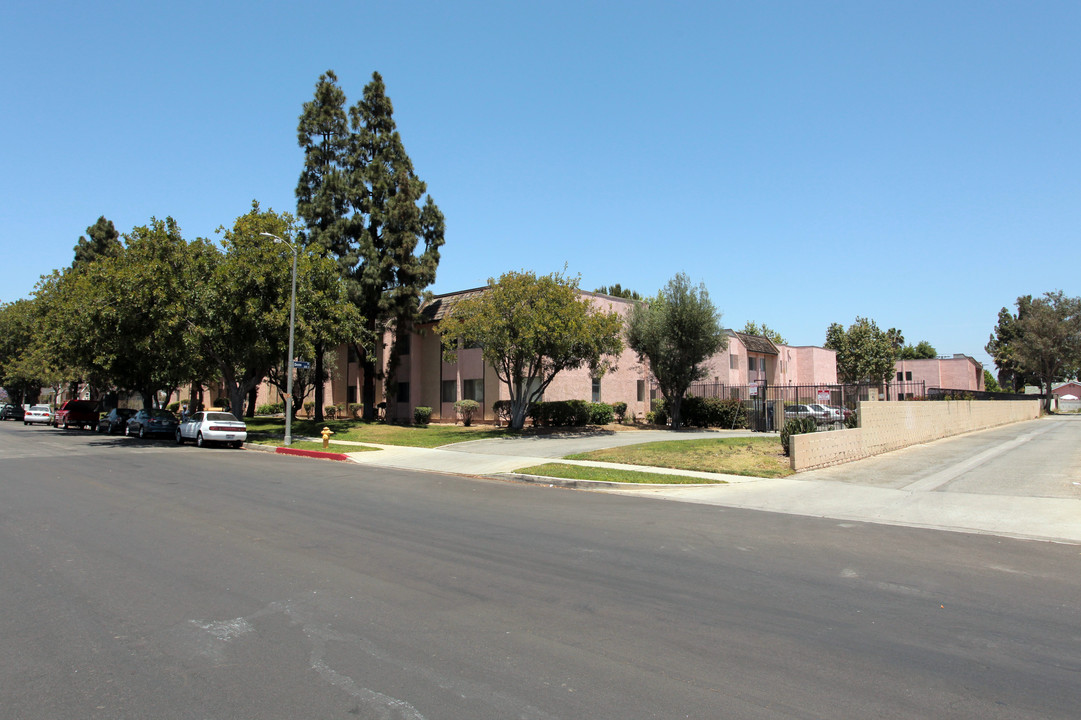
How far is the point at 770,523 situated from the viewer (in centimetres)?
1095

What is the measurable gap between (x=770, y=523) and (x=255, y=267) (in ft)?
81.4

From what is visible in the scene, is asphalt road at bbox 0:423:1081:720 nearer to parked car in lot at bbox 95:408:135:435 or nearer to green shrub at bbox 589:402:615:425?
green shrub at bbox 589:402:615:425

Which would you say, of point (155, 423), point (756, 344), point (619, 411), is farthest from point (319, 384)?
point (756, 344)

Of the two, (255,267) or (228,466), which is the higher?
(255,267)

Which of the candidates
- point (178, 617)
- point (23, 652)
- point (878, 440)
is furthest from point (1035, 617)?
point (878, 440)

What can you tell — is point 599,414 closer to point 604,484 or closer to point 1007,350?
point 604,484

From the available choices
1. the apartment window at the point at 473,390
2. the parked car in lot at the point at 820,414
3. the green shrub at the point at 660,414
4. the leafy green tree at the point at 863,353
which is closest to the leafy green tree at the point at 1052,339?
the leafy green tree at the point at 863,353

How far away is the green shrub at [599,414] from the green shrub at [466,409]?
6256mm

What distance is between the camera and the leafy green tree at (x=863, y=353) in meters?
72.7

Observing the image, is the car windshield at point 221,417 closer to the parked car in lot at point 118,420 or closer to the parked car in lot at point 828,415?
the parked car in lot at point 118,420

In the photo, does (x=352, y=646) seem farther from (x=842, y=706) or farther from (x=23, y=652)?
(x=842, y=706)

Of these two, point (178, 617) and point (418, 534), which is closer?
point (178, 617)

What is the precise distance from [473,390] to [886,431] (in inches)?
813

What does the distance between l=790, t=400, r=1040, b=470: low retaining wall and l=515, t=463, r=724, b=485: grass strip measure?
380cm
